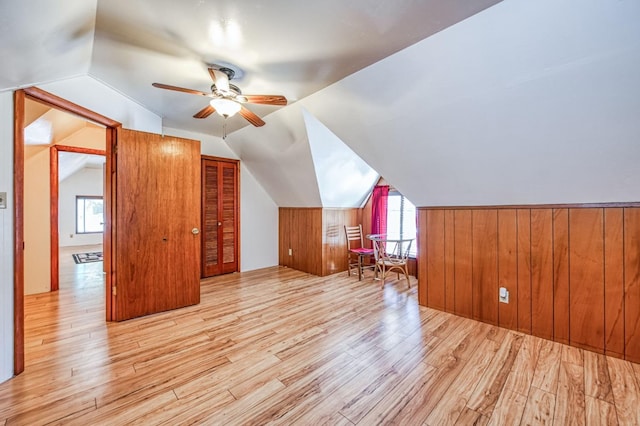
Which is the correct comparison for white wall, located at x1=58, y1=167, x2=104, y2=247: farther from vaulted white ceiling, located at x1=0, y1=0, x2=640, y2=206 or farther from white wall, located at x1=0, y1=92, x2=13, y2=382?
white wall, located at x1=0, y1=92, x2=13, y2=382

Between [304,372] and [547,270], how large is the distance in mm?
2402

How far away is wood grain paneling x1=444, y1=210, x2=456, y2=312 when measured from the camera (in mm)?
3070

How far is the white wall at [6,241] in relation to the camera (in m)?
1.83

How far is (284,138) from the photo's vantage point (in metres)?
3.74

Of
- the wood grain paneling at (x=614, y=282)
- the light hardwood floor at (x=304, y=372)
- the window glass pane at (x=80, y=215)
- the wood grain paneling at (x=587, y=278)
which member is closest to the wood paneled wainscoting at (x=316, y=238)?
the light hardwood floor at (x=304, y=372)

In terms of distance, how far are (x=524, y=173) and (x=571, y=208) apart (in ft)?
1.78

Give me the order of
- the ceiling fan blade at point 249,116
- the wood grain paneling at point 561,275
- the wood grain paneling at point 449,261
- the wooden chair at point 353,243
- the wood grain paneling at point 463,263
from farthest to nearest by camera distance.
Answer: the wooden chair at point 353,243
the wood grain paneling at point 449,261
the wood grain paneling at point 463,263
the ceiling fan blade at point 249,116
the wood grain paneling at point 561,275

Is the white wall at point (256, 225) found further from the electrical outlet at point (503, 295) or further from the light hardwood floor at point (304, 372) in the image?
the electrical outlet at point (503, 295)

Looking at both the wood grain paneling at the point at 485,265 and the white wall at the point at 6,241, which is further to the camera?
the wood grain paneling at the point at 485,265

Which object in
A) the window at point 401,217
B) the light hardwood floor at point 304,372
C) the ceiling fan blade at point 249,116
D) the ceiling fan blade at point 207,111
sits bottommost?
the light hardwood floor at point 304,372

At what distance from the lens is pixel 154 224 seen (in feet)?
9.86

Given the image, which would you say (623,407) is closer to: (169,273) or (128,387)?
(128,387)

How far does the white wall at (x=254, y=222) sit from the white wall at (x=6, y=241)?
2795mm

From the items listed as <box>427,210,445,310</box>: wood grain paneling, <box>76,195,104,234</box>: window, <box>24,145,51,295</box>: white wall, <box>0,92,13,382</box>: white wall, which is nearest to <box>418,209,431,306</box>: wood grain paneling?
<box>427,210,445,310</box>: wood grain paneling
